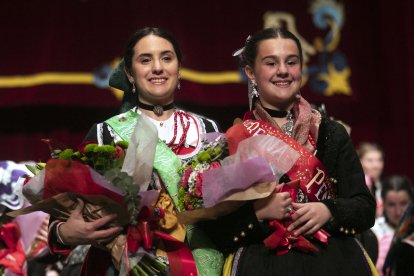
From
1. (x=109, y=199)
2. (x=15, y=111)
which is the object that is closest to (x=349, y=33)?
(x=15, y=111)

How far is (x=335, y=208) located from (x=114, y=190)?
0.73 meters

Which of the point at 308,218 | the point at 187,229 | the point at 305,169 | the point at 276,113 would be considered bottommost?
the point at 187,229

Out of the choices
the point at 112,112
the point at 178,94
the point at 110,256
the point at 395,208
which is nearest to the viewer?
the point at 110,256

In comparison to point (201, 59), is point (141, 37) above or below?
above

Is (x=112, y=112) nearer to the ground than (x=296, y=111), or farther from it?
nearer to the ground

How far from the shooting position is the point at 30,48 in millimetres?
7121

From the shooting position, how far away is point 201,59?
728 cm

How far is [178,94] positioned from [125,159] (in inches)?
153

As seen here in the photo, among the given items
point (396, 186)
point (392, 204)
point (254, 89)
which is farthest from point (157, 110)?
point (396, 186)

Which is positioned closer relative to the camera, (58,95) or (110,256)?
(110,256)

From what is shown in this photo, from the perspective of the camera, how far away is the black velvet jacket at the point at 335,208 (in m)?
3.20

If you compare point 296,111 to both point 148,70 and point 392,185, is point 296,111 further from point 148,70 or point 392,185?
point 392,185

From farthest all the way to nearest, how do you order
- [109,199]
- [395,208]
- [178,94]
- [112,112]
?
[112,112] < [178,94] < [395,208] < [109,199]

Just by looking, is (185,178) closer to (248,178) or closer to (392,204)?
(248,178)
